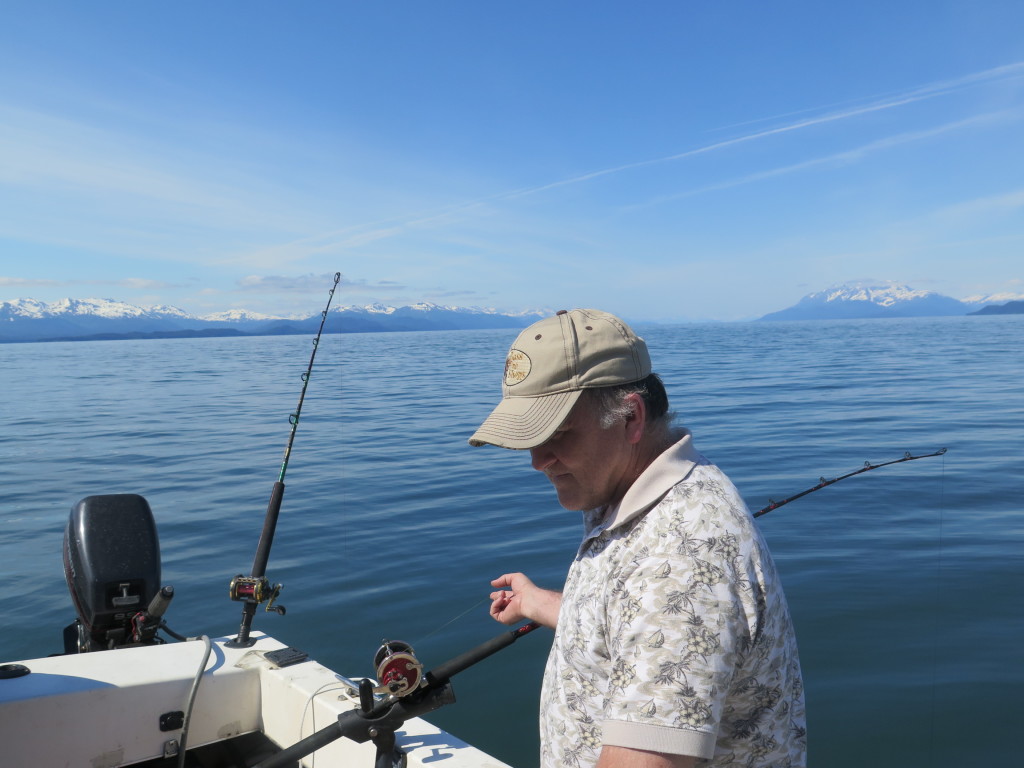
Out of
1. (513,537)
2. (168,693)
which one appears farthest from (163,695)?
(513,537)

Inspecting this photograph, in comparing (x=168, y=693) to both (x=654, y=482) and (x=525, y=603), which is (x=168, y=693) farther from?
(x=654, y=482)

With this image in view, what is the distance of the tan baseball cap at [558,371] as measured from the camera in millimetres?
1582

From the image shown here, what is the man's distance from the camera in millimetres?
1259

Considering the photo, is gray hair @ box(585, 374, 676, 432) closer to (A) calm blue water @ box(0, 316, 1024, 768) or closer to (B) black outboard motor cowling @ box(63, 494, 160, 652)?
(B) black outboard motor cowling @ box(63, 494, 160, 652)

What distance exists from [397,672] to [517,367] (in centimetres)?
103

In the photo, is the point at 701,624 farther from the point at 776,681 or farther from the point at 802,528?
the point at 802,528

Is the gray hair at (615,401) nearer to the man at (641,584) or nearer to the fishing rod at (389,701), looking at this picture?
the man at (641,584)

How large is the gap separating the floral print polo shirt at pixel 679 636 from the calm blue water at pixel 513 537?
9.72 ft

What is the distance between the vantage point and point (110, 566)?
373 cm

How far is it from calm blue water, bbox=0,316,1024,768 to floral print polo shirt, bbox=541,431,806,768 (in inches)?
117

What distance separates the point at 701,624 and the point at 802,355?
3265cm

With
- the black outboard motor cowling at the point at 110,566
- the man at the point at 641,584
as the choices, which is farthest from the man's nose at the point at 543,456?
the black outboard motor cowling at the point at 110,566

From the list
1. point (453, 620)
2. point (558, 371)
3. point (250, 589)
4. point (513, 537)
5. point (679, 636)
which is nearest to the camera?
point (679, 636)

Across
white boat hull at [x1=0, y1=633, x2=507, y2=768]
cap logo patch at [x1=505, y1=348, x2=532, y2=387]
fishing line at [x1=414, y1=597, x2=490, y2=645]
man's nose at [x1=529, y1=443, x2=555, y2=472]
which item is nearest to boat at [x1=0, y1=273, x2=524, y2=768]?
white boat hull at [x1=0, y1=633, x2=507, y2=768]
